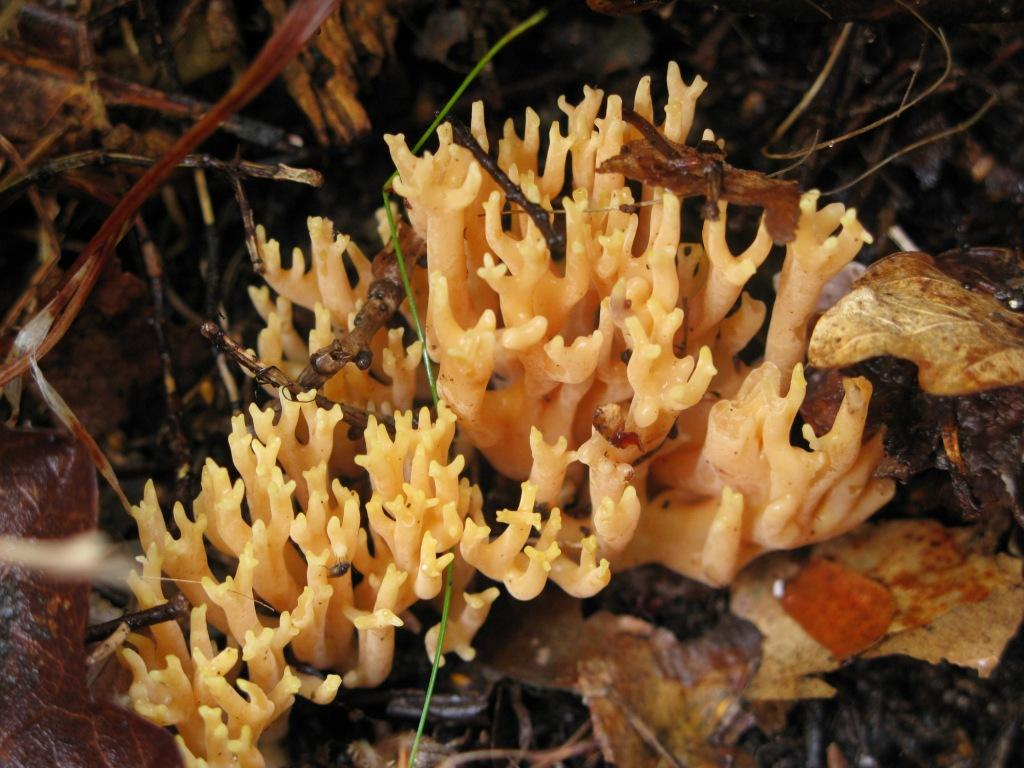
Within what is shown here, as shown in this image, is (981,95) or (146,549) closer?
(146,549)

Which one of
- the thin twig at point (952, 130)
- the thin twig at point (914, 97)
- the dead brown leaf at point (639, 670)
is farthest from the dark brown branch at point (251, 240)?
the thin twig at point (952, 130)

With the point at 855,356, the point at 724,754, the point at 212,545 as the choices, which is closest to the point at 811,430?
the point at 855,356

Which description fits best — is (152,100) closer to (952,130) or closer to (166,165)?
(166,165)

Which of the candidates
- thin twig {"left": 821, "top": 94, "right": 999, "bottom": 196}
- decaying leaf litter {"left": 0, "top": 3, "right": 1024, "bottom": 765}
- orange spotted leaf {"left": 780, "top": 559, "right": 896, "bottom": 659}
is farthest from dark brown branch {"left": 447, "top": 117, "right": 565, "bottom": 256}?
orange spotted leaf {"left": 780, "top": 559, "right": 896, "bottom": 659}

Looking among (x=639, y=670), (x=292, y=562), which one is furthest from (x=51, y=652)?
(x=639, y=670)

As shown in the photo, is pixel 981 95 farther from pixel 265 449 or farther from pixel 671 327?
pixel 265 449

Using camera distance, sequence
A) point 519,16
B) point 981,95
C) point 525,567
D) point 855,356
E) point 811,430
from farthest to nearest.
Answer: point 519,16 < point 981,95 < point 525,567 < point 811,430 < point 855,356

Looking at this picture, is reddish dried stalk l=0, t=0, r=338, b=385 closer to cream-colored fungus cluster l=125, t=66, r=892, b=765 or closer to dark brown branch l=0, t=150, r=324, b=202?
dark brown branch l=0, t=150, r=324, b=202

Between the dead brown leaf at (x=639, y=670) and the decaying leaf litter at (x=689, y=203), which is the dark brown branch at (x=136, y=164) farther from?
the dead brown leaf at (x=639, y=670)
